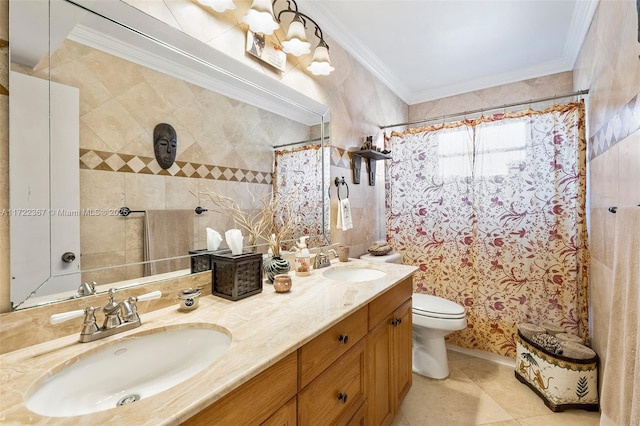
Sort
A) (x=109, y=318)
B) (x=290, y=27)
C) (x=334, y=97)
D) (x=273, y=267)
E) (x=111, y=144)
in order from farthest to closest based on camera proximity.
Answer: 1. (x=334, y=97)
2. (x=290, y=27)
3. (x=273, y=267)
4. (x=111, y=144)
5. (x=109, y=318)

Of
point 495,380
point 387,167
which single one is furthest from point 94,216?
point 495,380

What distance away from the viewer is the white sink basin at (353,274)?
1732 millimetres

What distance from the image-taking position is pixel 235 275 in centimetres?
113

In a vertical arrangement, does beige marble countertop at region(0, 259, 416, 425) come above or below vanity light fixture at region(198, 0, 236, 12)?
below

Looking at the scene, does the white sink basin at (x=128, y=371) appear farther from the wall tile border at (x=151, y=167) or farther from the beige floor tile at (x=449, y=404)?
the beige floor tile at (x=449, y=404)

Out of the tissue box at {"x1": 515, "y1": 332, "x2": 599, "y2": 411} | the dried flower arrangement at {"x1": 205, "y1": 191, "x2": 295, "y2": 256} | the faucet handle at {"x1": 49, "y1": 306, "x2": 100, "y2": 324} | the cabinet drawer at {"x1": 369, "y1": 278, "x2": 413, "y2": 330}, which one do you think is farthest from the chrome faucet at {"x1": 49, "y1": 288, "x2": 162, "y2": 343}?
the tissue box at {"x1": 515, "y1": 332, "x2": 599, "y2": 411}

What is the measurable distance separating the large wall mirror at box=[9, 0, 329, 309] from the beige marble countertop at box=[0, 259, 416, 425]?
0.19 metres

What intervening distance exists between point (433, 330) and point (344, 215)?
105cm

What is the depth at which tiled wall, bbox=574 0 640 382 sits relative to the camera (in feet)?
3.77

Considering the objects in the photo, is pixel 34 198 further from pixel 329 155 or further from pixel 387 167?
pixel 387 167

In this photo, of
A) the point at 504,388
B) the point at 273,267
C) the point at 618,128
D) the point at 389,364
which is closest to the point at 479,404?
the point at 504,388

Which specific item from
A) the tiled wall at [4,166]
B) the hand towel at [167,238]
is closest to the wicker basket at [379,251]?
the hand towel at [167,238]

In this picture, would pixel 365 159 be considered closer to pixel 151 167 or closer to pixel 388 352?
pixel 388 352

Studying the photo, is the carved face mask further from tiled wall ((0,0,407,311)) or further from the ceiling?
the ceiling
